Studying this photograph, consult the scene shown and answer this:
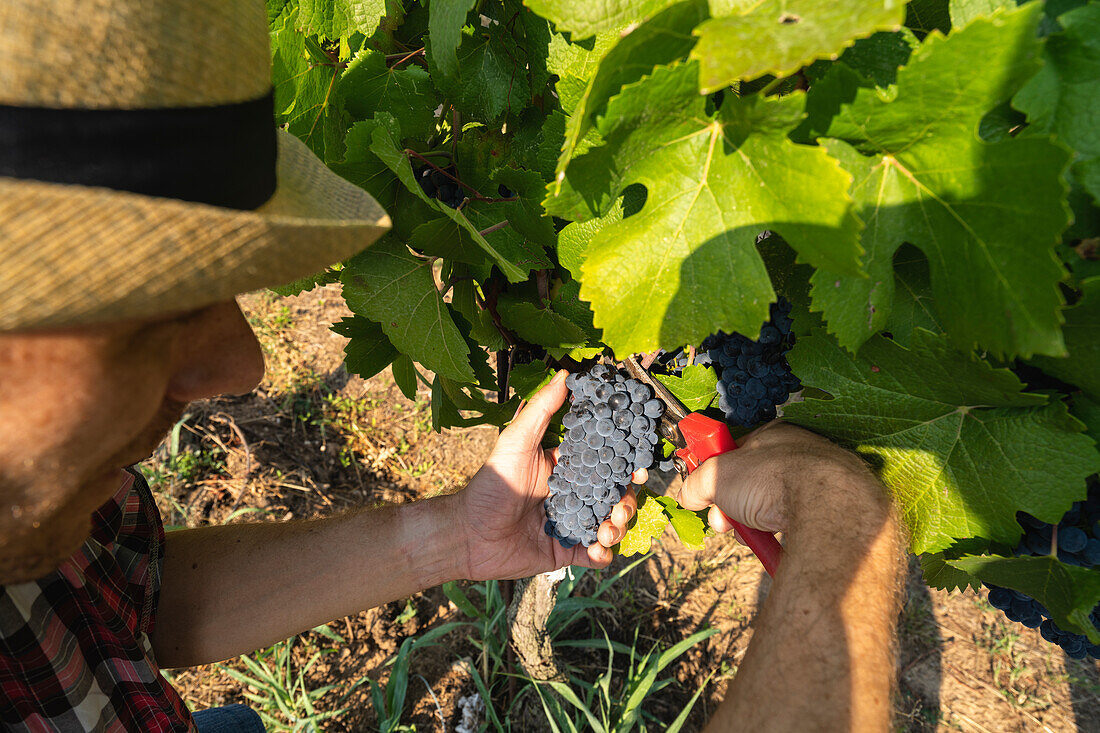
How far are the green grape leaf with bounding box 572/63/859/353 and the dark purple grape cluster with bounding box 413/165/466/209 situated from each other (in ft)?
1.92

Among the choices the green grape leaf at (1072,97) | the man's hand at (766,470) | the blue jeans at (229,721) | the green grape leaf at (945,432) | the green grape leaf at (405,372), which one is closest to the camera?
the green grape leaf at (1072,97)

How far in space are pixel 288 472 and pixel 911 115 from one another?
132 inches

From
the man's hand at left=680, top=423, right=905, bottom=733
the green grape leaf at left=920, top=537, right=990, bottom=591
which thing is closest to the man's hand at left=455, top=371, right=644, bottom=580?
the man's hand at left=680, top=423, right=905, bottom=733

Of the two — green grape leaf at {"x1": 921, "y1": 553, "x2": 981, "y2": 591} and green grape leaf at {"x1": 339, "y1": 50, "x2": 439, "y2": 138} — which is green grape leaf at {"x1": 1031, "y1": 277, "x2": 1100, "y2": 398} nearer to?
green grape leaf at {"x1": 921, "y1": 553, "x2": 981, "y2": 591}

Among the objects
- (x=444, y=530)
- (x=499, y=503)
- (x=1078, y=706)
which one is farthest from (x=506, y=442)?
(x=1078, y=706)

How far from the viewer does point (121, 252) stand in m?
0.64

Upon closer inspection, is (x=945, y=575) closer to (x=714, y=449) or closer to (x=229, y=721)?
(x=714, y=449)

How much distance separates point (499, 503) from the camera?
187cm

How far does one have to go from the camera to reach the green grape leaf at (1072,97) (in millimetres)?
728

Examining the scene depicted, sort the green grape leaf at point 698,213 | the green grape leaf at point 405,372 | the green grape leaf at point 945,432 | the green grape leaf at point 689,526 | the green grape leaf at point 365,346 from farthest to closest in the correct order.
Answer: the green grape leaf at point 405,372 < the green grape leaf at point 365,346 < the green grape leaf at point 689,526 < the green grape leaf at point 945,432 < the green grape leaf at point 698,213

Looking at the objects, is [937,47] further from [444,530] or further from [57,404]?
[444,530]

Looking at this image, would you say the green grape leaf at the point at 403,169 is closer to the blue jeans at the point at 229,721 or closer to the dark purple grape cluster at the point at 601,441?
the dark purple grape cluster at the point at 601,441

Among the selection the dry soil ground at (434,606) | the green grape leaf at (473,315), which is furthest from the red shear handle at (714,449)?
the dry soil ground at (434,606)

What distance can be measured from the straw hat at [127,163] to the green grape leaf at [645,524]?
3.86 ft
